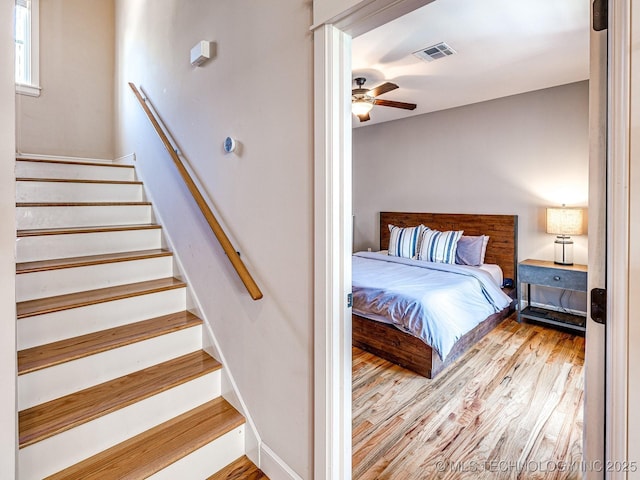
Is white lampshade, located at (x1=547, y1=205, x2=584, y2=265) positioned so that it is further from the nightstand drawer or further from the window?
the window

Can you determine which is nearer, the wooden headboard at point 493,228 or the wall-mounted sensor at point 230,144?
the wall-mounted sensor at point 230,144

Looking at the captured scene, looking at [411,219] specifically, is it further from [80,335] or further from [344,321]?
[80,335]

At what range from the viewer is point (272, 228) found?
59.4 inches

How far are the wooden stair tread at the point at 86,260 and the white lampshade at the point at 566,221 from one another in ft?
12.1

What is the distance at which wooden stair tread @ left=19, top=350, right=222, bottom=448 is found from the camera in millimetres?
1334

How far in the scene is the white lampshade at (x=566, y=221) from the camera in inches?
130

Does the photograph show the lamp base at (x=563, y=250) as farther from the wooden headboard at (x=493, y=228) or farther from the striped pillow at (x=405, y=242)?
the striped pillow at (x=405, y=242)

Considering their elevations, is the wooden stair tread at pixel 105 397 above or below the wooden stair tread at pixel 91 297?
below

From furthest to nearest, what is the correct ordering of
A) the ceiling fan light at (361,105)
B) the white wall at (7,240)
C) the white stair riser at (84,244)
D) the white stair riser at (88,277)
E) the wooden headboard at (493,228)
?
1. the wooden headboard at (493,228)
2. the ceiling fan light at (361,105)
3. the white stair riser at (84,244)
4. the white stair riser at (88,277)
5. the white wall at (7,240)

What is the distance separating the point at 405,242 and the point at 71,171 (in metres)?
3.65

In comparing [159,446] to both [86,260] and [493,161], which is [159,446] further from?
[493,161]

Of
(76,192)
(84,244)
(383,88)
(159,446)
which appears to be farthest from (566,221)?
(76,192)

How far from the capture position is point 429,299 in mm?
2562

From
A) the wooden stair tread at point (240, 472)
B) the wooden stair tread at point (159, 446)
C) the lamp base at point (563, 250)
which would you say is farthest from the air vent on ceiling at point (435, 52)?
the wooden stair tread at point (240, 472)
